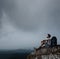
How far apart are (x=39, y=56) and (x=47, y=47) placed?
1.17m

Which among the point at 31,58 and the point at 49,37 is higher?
the point at 49,37

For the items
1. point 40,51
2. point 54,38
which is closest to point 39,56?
point 40,51

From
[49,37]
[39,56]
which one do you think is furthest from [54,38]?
[39,56]

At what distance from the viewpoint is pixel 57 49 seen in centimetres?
2698

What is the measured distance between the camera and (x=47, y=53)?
89.0 feet

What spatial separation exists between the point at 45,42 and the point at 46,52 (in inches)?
52.5

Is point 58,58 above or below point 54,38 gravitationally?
below

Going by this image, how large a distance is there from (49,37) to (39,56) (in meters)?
2.21

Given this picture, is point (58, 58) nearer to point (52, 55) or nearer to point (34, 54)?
point (52, 55)

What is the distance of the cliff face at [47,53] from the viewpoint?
2667 cm

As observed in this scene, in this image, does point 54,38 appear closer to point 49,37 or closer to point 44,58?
point 49,37

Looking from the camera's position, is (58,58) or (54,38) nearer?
(58,58)

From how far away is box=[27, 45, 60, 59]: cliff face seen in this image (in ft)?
87.5

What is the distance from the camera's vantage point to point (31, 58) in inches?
1089
